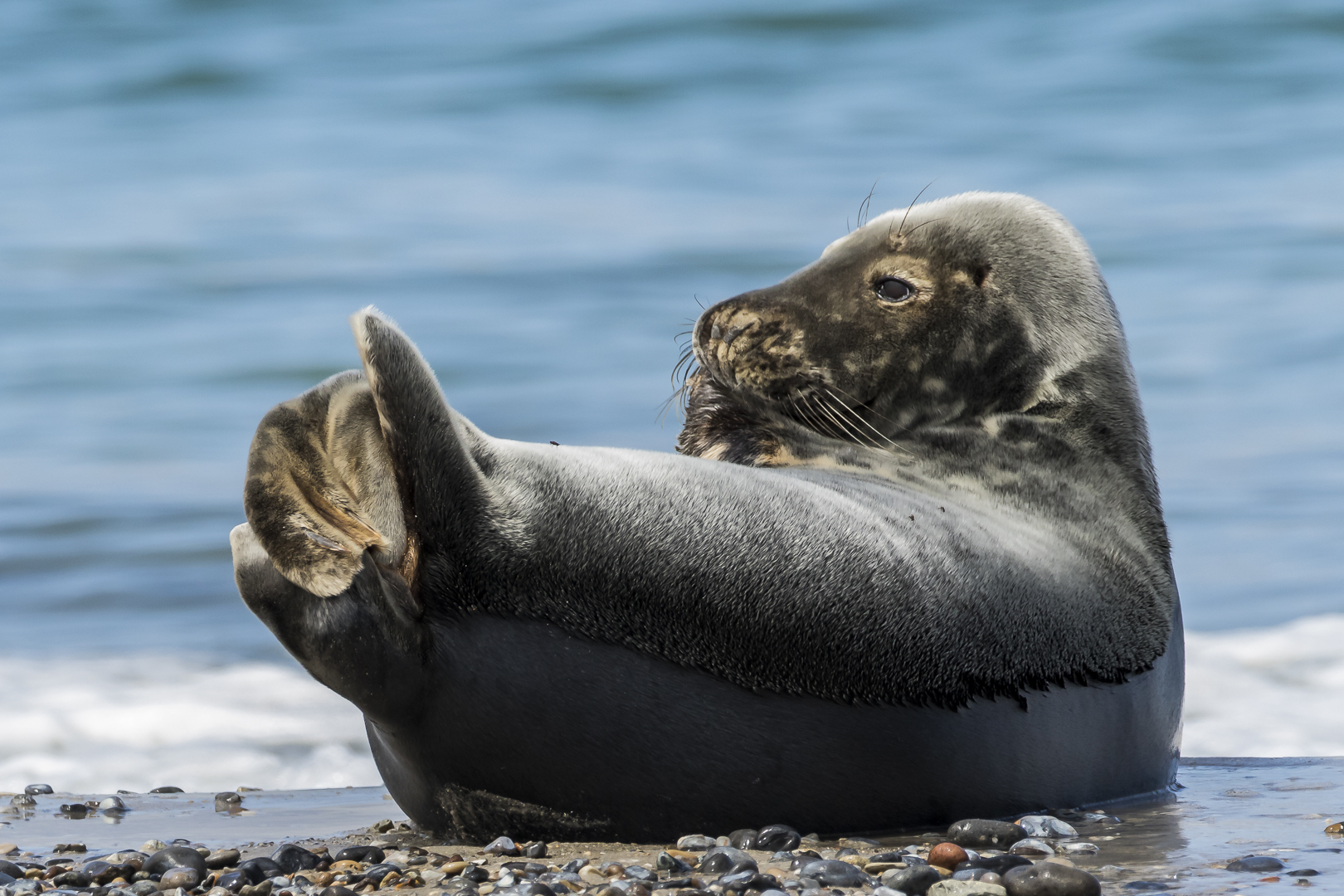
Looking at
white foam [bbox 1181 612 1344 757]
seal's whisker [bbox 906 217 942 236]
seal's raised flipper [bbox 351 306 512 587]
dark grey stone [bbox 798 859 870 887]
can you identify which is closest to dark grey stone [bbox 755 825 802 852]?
dark grey stone [bbox 798 859 870 887]

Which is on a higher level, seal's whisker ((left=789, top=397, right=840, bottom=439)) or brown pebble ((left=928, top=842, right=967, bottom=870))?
seal's whisker ((left=789, top=397, right=840, bottom=439))

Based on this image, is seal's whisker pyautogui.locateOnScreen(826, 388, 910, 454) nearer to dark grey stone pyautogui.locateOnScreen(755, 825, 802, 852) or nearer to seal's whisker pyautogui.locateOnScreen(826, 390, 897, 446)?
seal's whisker pyautogui.locateOnScreen(826, 390, 897, 446)

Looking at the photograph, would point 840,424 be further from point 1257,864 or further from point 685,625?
point 1257,864

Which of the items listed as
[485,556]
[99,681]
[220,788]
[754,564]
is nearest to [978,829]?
[754,564]

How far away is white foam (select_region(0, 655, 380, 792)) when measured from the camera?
5.00 m

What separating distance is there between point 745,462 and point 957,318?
60 centimetres

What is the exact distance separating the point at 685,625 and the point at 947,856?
0.60 m

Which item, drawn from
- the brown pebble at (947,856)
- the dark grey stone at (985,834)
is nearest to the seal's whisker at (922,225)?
the dark grey stone at (985,834)

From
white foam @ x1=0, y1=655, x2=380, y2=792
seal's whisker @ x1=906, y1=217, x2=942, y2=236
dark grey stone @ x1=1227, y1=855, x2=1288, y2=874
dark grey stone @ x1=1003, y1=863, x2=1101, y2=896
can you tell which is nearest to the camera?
dark grey stone @ x1=1003, y1=863, x2=1101, y2=896

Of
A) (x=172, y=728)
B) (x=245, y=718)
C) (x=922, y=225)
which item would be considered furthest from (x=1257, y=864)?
(x=172, y=728)

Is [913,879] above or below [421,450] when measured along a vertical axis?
below

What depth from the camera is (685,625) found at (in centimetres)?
292

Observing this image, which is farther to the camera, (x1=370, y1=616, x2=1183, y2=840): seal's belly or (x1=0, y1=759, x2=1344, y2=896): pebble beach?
(x1=370, y1=616, x2=1183, y2=840): seal's belly

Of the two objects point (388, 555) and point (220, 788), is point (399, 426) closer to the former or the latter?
point (388, 555)
